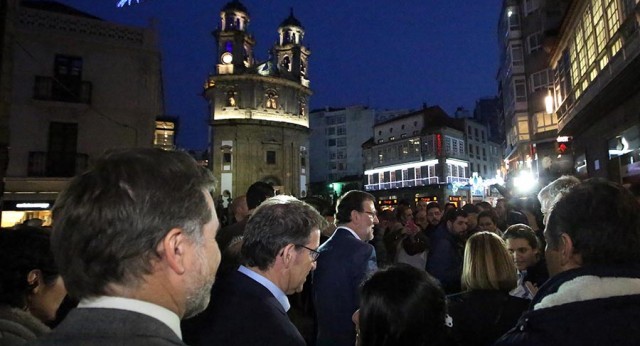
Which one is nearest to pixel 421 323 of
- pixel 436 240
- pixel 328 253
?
pixel 328 253

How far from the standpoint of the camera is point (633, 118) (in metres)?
11.2

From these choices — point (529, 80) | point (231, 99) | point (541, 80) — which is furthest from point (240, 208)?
point (231, 99)

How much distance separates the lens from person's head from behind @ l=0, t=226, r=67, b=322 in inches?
96.0

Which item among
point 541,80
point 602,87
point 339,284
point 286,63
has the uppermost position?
point 286,63

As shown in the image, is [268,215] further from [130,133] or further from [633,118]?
[130,133]

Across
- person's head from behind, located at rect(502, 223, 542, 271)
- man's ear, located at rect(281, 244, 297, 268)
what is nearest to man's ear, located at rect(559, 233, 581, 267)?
man's ear, located at rect(281, 244, 297, 268)

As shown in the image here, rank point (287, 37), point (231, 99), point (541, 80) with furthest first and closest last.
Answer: point (287, 37), point (231, 99), point (541, 80)

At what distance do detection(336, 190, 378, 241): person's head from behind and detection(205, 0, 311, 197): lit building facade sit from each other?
45.0 m

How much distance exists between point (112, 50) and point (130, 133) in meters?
4.44

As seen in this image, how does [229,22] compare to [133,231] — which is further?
[229,22]

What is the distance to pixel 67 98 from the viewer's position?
19078 millimetres

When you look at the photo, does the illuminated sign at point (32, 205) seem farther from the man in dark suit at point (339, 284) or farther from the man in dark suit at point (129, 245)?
the man in dark suit at point (129, 245)

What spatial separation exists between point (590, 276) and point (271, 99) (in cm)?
5280

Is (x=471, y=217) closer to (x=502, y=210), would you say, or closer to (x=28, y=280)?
(x=502, y=210)
